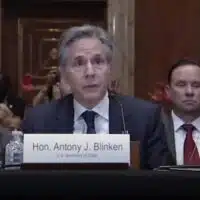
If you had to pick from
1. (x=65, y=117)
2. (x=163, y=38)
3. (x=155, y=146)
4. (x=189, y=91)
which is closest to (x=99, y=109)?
(x=65, y=117)

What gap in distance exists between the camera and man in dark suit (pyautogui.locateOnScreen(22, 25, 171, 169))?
286cm

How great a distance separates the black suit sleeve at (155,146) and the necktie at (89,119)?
22 centimetres

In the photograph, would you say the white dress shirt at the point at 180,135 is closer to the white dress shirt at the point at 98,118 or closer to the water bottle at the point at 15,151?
the white dress shirt at the point at 98,118

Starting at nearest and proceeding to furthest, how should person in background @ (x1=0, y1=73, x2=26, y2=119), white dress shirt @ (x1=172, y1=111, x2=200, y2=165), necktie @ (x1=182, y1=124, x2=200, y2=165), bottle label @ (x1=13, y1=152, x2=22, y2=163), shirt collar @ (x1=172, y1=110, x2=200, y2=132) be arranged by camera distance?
bottle label @ (x1=13, y1=152, x2=22, y2=163), necktie @ (x1=182, y1=124, x2=200, y2=165), white dress shirt @ (x1=172, y1=111, x2=200, y2=165), shirt collar @ (x1=172, y1=110, x2=200, y2=132), person in background @ (x1=0, y1=73, x2=26, y2=119)

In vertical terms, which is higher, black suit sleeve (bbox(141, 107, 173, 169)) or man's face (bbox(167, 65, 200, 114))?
man's face (bbox(167, 65, 200, 114))

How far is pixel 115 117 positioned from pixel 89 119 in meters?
0.11

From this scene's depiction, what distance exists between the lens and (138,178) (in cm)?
194

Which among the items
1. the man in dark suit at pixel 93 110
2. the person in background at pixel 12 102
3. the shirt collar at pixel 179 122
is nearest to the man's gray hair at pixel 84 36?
the man in dark suit at pixel 93 110

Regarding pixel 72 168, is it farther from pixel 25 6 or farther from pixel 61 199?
pixel 25 6

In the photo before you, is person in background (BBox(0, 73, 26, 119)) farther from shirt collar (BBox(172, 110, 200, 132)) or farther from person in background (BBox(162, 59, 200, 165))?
shirt collar (BBox(172, 110, 200, 132))

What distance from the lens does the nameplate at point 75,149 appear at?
218 centimetres

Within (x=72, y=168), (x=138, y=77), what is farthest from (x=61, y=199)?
(x=138, y=77)

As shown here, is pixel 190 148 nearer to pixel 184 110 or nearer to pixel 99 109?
pixel 184 110

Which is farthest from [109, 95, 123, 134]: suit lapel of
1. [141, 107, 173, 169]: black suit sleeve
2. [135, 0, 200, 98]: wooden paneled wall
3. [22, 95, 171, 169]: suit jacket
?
[135, 0, 200, 98]: wooden paneled wall
